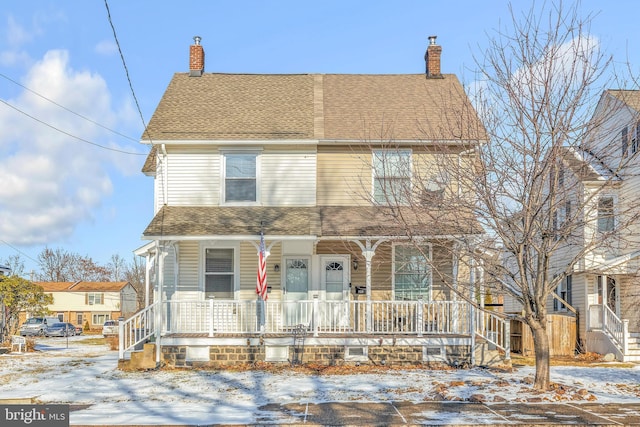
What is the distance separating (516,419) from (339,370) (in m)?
6.17

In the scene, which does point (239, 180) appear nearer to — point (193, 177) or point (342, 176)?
point (193, 177)

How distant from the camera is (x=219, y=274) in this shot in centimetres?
1761

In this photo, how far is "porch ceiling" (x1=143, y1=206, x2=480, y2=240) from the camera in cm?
1587

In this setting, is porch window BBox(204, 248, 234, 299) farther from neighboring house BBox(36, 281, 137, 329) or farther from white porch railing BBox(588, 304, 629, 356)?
neighboring house BBox(36, 281, 137, 329)

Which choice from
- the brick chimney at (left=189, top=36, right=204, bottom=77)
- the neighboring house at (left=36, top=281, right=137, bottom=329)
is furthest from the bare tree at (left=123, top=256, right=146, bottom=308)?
the brick chimney at (left=189, top=36, right=204, bottom=77)

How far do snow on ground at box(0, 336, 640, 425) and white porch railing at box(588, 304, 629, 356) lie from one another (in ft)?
11.2

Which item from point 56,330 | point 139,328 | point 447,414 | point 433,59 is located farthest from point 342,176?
point 56,330

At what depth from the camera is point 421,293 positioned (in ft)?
58.4

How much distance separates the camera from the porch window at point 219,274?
692 inches

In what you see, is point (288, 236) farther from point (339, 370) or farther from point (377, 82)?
point (377, 82)

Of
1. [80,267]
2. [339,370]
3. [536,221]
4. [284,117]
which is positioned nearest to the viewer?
[536,221]

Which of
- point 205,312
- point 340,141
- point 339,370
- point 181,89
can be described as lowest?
point 339,370

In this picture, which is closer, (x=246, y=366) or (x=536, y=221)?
(x=536, y=221)

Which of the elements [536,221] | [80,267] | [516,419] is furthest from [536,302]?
[80,267]
